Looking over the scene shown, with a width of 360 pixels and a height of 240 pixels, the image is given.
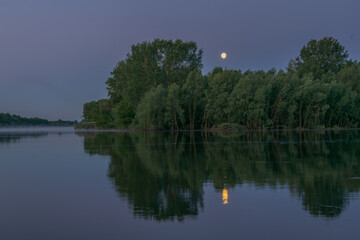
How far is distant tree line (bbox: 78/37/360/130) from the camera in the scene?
6109 cm

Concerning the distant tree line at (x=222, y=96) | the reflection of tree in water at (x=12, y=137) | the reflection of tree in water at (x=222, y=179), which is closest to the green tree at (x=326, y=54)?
the distant tree line at (x=222, y=96)

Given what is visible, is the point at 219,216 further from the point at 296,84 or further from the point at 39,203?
the point at 296,84

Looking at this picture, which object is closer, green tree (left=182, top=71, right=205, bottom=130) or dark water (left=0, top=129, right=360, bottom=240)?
dark water (left=0, top=129, right=360, bottom=240)

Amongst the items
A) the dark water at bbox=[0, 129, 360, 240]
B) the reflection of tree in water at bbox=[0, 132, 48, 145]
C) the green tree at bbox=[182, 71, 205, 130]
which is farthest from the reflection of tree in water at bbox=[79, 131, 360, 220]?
the green tree at bbox=[182, 71, 205, 130]

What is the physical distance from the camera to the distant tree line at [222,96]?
61094 millimetres

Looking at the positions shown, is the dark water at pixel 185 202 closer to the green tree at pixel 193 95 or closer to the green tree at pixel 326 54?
the green tree at pixel 193 95

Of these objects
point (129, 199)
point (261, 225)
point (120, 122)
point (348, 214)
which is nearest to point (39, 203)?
point (129, 199)

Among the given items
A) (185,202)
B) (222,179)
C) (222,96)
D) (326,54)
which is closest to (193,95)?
(222,96)

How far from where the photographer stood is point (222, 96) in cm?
6344

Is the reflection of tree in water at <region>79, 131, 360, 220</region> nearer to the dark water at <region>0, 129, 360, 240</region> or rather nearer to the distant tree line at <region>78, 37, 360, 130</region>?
the dark water at <region>0, 129, 360, 240</region>

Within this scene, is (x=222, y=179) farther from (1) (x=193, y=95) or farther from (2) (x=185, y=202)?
(1) (x=193, y=95)

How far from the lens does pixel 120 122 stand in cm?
7906

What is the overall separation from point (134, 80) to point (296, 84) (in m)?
30.8

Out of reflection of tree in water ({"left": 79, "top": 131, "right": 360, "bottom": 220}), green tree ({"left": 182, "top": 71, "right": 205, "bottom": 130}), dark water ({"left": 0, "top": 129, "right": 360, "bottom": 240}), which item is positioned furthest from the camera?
green tree ({"left": 182, "top": 71, "right": 205, "bottom": 130})
